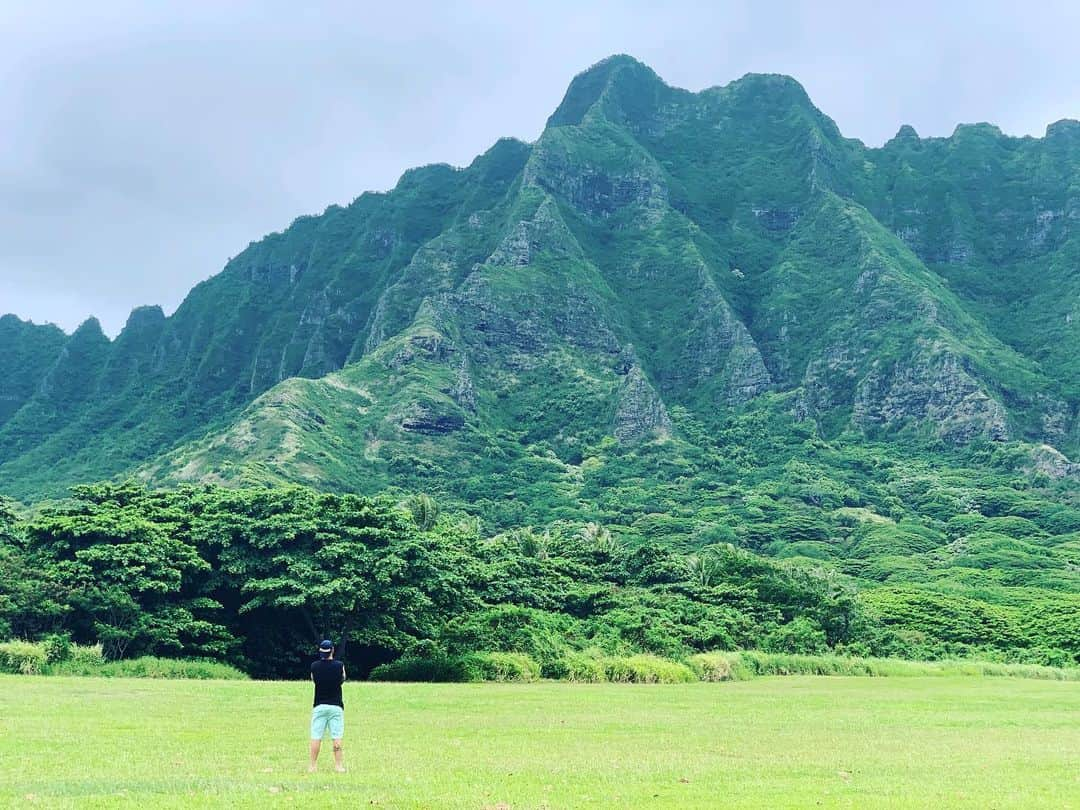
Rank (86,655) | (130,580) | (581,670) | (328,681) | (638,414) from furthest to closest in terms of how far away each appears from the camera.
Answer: (638,414) < (581,670) < (130,580) < (86,655) < (328,681)

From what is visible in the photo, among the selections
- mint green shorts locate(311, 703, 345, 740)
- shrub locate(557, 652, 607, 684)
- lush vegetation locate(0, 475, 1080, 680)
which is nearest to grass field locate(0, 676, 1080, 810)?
mint green shorts locate(311, 703, 345, 740)

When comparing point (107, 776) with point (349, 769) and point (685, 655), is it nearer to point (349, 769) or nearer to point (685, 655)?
point (349, 769)

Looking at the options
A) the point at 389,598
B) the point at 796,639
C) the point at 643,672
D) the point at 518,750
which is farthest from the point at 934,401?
the point at 518,750

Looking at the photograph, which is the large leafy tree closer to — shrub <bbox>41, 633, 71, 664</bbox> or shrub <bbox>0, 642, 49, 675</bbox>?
shrub <bbox>41, 633, 71, 664</bbox>

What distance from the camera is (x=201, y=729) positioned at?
832 inches

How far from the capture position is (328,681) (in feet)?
53.4

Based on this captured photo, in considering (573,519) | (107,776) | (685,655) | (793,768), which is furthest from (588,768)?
(573,519)

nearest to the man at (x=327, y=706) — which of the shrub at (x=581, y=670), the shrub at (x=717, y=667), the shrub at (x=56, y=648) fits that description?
the shrub at (x=56, y=648)

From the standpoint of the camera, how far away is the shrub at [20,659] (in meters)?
35.1

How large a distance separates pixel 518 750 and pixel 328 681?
199 inches

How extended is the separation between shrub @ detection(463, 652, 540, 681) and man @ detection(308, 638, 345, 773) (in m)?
25.8

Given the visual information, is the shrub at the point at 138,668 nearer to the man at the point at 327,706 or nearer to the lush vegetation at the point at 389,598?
the lush vegetation at the point at 389,598

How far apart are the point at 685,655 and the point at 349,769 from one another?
115 feet

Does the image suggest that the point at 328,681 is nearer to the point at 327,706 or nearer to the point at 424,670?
the point at 327,706
